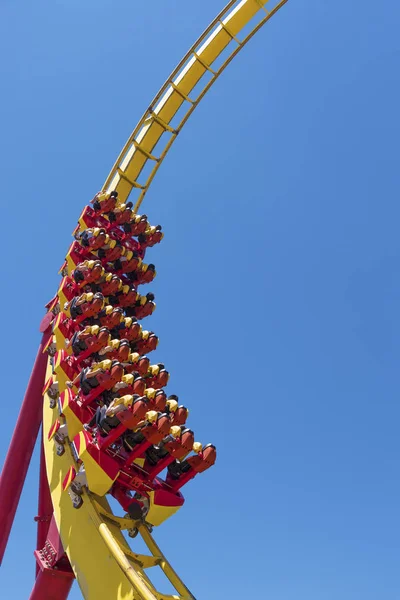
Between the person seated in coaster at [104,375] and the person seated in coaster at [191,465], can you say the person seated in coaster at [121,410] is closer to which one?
the person seated in coaster at [104,375]

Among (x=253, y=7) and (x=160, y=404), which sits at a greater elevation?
(x=253, y=7)

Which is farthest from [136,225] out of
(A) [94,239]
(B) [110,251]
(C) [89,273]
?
(C) [89,273]

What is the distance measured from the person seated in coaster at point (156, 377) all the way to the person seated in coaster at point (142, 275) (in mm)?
3254

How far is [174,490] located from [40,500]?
3.10 m

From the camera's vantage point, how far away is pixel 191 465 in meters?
6.34

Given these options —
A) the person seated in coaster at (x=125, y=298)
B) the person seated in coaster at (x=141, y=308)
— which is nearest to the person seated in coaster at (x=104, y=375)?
the person seated in coaster at (x=125, y=298)

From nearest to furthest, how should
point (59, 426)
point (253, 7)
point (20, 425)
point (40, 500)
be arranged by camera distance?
point (59, 426) → point (40, 500) → point (20, 425) → point (253, 7)

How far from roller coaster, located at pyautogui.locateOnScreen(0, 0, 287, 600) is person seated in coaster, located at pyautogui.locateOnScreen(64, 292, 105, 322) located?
0.05 ft

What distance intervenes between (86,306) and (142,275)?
2.83 meters

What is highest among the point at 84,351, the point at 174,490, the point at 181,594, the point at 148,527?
the point at 84,351

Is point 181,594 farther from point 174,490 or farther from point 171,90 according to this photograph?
point 171,90

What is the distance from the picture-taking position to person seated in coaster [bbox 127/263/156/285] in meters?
10.7

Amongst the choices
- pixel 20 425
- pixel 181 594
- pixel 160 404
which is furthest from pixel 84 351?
pixel 181 594

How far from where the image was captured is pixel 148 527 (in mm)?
6191
